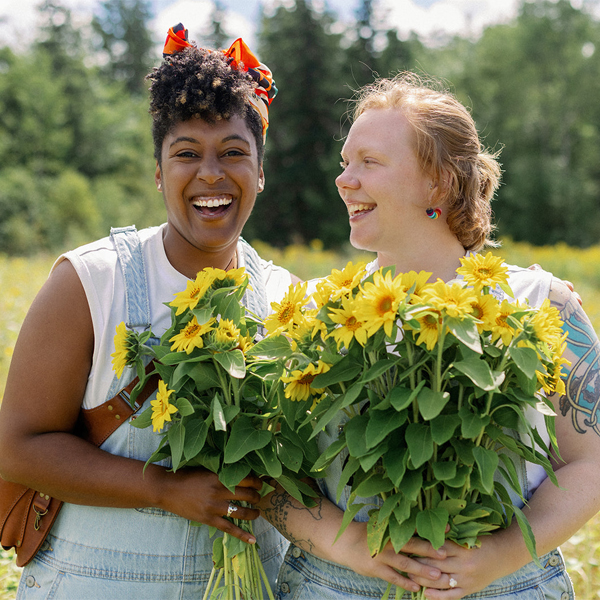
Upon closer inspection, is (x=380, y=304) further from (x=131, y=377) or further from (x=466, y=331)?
(x=131, y=377)

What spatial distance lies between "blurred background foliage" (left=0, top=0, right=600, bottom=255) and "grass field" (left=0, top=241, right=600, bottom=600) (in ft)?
40.9

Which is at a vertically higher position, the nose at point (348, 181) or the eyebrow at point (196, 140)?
the eyebrow at point (196, 140)

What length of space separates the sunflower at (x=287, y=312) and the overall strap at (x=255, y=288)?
451 mm

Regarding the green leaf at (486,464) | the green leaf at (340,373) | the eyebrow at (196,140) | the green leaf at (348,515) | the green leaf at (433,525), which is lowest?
the green leaf at (348,515)

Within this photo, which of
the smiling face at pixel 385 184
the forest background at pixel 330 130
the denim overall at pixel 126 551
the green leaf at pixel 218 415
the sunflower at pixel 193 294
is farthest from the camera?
the forest background at pixel 330 130

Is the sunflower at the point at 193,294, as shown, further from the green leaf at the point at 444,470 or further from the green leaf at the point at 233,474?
the green leaf at the point at 444,470

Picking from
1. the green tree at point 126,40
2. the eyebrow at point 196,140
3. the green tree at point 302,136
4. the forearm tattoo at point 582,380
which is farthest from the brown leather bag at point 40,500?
the green tree at point 126,40

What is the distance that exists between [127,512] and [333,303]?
96cm

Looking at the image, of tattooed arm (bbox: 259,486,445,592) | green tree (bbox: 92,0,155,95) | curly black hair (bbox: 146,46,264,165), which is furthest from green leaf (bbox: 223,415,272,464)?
green tree (bbox: 92,0,155,95)

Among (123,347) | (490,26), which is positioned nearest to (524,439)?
(123,347)

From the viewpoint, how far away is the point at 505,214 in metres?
29.1

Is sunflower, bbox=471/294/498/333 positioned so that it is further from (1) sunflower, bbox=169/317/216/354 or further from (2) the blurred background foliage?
(2) the blurred background foliage

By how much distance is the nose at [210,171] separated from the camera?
6.88 feet

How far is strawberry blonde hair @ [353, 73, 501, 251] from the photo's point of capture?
2072 millimetres
